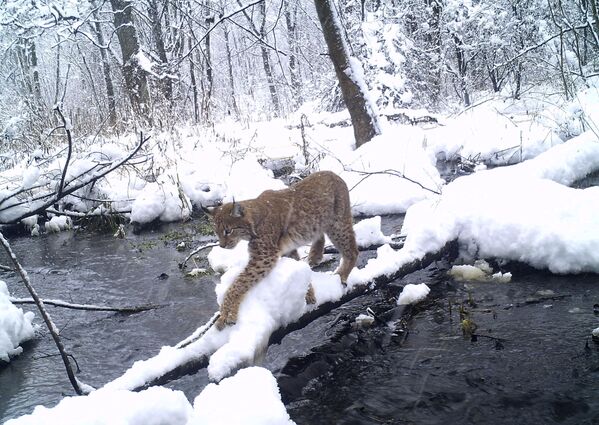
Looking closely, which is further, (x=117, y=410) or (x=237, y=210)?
(x=237, y=210)

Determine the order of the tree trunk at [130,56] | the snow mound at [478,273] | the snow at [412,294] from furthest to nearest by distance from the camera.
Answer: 1. the tree trunk at [130,56]
2. the snow mound at [478,273]
3. the snow at [412,294]

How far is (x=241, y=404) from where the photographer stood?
2133mm

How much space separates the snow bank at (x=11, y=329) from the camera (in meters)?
4.12

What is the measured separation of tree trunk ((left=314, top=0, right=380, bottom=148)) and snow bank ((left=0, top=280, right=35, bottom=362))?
22.5 feet

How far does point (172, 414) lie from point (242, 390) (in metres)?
0.34

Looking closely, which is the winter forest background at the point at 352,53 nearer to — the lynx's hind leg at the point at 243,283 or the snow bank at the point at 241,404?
the lynx's hind leg at the point at 243,283

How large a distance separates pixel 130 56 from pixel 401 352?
12526 mm

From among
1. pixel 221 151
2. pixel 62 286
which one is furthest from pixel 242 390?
pixel 221 151

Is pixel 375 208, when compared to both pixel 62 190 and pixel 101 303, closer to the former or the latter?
pixel 101 303

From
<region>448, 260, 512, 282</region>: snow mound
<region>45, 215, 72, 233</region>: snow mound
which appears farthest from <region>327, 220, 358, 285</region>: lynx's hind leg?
<region>45, 215, 72, 233</region>: snow mound

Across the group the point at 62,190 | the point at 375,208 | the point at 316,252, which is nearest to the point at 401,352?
the point at 316,252

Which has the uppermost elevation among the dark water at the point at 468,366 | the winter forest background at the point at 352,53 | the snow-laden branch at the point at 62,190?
the winter forest background at the point at 352,53

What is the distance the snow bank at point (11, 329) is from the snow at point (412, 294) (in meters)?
3.27

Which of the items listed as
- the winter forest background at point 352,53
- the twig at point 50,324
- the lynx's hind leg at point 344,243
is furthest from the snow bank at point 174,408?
the winter forest background at point 352,53
